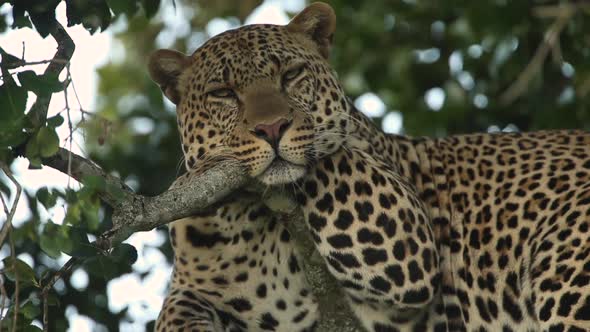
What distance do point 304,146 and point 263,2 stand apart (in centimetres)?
768

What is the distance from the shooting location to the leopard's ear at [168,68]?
30.0 feet

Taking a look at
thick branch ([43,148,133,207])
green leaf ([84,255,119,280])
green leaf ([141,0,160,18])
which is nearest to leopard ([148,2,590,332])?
green leaf ([141,0,160,18])

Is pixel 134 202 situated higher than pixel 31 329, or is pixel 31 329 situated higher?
pixel 134 202

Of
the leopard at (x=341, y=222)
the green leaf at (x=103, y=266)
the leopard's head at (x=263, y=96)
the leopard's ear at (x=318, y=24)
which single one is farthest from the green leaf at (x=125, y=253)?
the leopard's ear at (x=318, y=24)

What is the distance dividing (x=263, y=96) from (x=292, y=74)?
451 millimetres

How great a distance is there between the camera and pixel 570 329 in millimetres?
7891

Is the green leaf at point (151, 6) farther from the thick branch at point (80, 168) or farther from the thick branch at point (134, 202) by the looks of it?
the thick branch at point (80, 168)

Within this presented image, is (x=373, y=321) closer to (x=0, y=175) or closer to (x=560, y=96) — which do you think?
(x=0, y=175)

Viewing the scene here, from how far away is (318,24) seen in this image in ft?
30.9

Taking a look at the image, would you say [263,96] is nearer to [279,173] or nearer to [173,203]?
[279,173]

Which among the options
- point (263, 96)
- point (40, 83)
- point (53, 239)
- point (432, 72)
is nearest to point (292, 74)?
point (263, 96)

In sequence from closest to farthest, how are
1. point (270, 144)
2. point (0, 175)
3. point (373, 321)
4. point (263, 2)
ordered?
point (270, 144) < point (373, 321) < point (0, 175) < point (263, 2)

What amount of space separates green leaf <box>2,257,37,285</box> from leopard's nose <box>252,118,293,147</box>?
6.32 feet

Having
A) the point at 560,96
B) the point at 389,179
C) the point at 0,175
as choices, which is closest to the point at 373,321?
the point at 389,179
